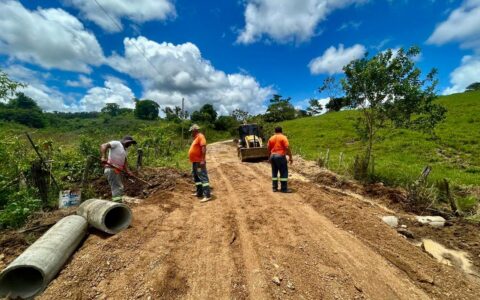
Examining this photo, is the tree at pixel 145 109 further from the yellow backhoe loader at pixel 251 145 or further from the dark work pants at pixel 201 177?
the dark work pants at pixel 201 177

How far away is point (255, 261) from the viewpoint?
4.36 meters

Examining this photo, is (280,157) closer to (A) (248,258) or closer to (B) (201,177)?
(B) (201,177)

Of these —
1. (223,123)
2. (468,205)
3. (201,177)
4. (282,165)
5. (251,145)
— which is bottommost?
(468,205)

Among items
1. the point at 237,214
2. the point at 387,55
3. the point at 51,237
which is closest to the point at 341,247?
the point at 237,214

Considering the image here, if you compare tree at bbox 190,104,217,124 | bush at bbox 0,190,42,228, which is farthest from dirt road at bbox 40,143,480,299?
tree at bbox 190,104,217,124

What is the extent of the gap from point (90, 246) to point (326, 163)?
11.6 meters

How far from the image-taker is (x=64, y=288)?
148 inches

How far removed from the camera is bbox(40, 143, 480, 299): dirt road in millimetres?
3721

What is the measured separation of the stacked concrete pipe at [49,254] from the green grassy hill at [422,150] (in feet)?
30.2

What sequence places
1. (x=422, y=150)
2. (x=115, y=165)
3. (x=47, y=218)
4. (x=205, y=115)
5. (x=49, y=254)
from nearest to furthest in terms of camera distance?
(x=49, y=254)
(x=47, y=218)
(x=115, y=165)
(x=422, y=150)
(x=205, y=115)

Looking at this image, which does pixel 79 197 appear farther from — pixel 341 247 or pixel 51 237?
pixel 341 247

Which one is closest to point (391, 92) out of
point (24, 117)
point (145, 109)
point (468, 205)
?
point (468, 205)

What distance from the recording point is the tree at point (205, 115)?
59.1 metres

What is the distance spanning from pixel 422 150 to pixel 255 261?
17308mm
